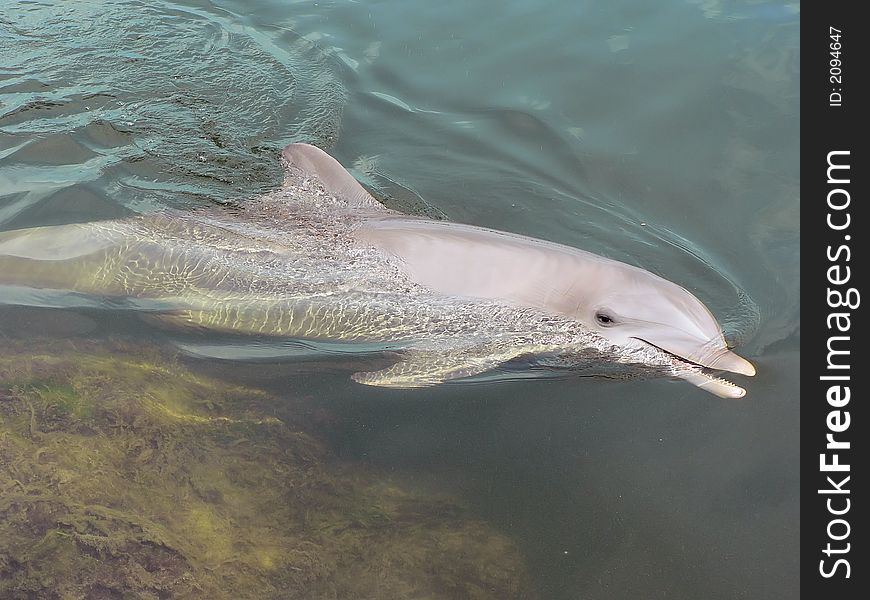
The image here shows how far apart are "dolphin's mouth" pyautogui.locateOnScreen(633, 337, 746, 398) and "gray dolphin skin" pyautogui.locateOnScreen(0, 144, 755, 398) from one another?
0.04 ft

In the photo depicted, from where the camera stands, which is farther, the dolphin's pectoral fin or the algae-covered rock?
the dolphin's pectoral fin

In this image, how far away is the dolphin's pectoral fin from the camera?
671cm

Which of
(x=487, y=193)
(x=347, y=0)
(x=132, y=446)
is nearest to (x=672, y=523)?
(x=132, y=446)

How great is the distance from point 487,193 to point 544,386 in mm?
3531

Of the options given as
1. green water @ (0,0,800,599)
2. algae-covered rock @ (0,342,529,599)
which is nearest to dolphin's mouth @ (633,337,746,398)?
green water @ (0,0,800,599)

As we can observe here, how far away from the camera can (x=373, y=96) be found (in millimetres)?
11375

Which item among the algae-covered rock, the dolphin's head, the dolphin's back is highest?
the dolphin's back

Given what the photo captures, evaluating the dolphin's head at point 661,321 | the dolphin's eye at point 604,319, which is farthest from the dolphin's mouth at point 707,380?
the dolphin's eye at point 604,319

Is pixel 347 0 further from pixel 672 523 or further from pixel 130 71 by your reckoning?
pixel 672 523

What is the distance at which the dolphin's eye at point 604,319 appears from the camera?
7.14 metres
